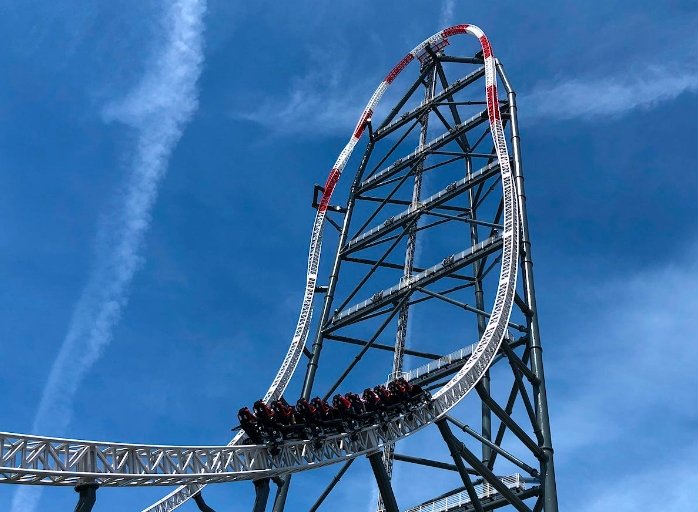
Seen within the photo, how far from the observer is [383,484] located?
838 inches

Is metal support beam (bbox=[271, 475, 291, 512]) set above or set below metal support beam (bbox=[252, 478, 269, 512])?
above

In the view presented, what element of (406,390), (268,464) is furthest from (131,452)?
(406,390)

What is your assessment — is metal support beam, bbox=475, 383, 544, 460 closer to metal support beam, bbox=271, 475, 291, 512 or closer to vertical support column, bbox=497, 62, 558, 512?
vertical support column, bbox=497, 62, 558, 512

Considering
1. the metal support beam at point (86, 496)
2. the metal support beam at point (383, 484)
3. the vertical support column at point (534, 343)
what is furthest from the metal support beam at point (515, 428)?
the metal support beam at point (86, 496)

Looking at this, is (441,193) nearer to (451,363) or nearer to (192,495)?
(451,363)

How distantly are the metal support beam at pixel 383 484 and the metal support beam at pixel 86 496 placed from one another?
6797 millimetres

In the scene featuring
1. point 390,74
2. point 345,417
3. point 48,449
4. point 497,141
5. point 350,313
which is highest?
point 390,74

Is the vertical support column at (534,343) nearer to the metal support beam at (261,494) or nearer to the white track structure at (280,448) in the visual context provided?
the white track structure at (280,448)

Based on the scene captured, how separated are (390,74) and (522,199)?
1072 centimetres

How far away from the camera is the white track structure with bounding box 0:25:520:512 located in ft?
55.3

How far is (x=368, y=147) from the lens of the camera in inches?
1512

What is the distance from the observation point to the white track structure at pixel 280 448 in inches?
664

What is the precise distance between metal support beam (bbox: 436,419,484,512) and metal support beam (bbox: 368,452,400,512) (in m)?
2.26

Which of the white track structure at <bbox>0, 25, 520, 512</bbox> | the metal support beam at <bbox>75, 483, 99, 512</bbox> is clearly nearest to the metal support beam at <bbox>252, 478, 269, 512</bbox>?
the white track structure at <bbox>0, 25, 520, 512</bbox>
